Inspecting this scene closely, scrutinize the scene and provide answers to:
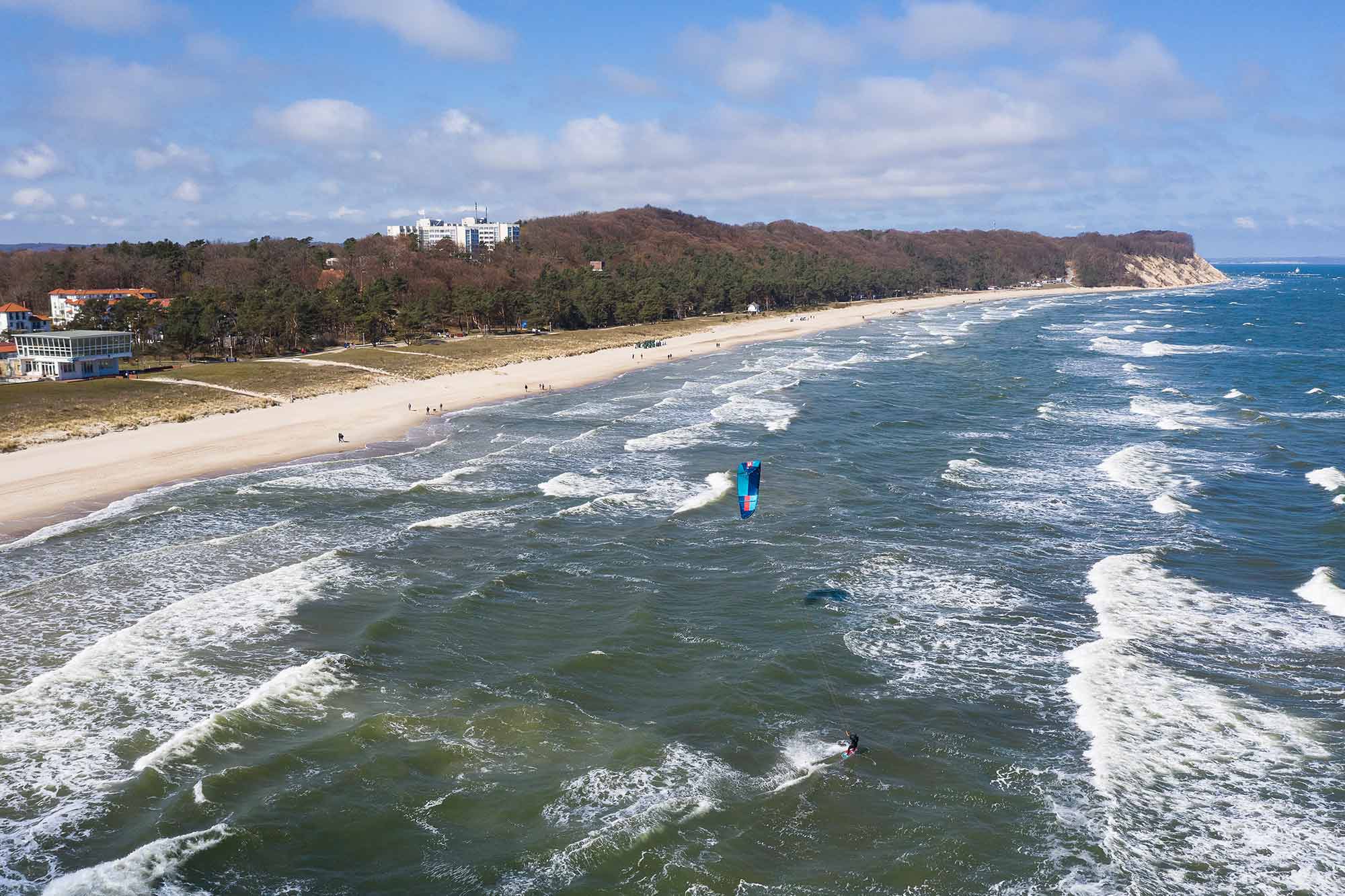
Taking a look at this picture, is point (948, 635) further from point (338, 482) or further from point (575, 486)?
point (338, 482)

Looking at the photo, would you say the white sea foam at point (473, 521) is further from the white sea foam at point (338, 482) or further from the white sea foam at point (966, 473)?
the white sea foam at point (966, 473)

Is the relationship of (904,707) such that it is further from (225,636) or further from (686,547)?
(225,636)

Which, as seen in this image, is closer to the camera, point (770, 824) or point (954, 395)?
point (770, 824)

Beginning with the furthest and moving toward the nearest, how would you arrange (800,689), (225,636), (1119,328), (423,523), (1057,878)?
(1119,328)
(423,523)
(225,636)
(800,689)
(1057,878)

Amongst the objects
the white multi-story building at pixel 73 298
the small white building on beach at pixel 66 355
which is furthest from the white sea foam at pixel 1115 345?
Result: the white multi-story building at pixel 73 298

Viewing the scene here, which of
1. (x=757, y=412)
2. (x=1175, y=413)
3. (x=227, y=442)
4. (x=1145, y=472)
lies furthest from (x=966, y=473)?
(x=227, y=442)

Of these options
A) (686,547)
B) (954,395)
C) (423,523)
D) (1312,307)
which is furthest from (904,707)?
(1312,307)
